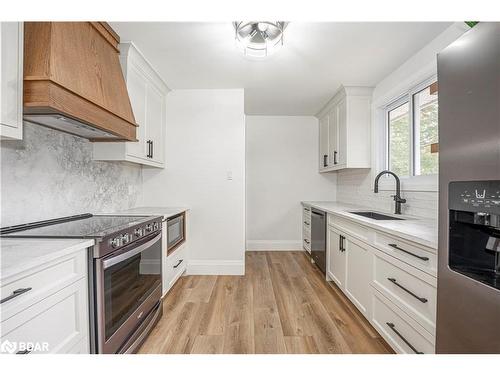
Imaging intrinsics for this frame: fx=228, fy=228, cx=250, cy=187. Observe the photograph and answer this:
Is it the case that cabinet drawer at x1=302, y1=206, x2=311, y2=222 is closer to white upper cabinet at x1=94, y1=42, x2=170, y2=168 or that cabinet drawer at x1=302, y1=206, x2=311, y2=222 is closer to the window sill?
the window sill

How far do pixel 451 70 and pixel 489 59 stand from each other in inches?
6.8

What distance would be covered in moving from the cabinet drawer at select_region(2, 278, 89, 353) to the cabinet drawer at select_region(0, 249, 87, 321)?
25 mm

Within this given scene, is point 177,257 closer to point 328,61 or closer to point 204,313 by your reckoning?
point 204,313

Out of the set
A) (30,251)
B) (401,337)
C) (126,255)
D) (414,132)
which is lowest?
(401,337)

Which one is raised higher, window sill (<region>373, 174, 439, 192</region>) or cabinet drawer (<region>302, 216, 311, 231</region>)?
window sill (<region>373, 174, 439, 192</region>)

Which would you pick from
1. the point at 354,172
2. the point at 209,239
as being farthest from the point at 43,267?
the point at 354,172

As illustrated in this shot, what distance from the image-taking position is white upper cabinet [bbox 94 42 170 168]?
2066 mm

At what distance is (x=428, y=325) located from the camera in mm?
1229

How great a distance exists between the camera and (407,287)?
1.41 meters

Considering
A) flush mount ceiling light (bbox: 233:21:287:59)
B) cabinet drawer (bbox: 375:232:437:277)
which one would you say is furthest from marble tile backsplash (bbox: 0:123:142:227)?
cabinet drawer (bbox: 375:232:437:277)

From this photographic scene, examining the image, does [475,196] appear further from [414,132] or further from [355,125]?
[355,125]

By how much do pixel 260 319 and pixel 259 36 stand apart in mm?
2376

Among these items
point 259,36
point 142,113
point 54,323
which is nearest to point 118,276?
point 54,323

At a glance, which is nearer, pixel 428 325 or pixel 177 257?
pixel 428 325
